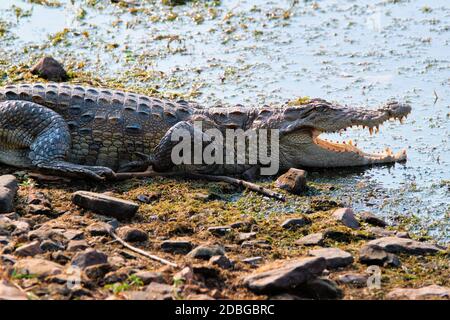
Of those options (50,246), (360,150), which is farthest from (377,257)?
(360,150)

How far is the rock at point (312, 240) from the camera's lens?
251 inches

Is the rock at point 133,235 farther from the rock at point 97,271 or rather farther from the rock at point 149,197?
the rock at point 149,197

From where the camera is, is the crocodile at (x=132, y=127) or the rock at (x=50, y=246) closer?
the rock at (x=50, y=246)

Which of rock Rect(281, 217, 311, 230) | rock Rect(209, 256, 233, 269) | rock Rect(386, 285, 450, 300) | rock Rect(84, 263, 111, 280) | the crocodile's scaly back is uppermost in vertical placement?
the crocodile's scaly back

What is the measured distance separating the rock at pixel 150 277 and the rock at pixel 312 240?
4.67ft

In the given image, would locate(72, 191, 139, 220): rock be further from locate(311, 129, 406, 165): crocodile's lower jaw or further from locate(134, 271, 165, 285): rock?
locate(311, 129, 406, 165): crocodile's lower jaw

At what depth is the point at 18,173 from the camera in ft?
25.4

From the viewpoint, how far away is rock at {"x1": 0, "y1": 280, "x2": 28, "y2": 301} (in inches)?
191

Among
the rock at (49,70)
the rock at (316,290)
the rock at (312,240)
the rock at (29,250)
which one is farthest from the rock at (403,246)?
the rock at (49,70)

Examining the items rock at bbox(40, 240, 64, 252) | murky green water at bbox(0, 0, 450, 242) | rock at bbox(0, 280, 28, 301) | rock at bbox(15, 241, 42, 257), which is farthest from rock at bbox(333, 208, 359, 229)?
rock at bbox(0, 280, 28, 301)

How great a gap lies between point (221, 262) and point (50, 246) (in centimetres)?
112

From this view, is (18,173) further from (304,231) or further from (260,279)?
(260,279)

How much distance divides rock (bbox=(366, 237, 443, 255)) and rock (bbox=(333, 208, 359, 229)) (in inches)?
18.2

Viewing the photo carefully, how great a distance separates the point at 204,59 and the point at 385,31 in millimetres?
2452
